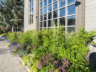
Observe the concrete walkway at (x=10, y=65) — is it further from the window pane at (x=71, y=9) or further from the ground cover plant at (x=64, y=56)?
the window pane at (x=71, y=9)

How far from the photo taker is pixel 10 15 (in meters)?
15.5

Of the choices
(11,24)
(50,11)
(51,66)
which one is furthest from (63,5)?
(11,24)

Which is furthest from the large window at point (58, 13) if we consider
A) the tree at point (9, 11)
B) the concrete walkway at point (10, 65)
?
the tree at point (9, 11)

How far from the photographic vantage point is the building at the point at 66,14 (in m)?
2.52

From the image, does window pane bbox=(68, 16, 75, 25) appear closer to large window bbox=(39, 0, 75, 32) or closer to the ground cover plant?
large window bbox=(39, 0, 75, 32)

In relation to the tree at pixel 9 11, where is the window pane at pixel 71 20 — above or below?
below

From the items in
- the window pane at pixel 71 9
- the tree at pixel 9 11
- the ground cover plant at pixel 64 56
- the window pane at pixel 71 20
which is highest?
the tree at pixel 9 11

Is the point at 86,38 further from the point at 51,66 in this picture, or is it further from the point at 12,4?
the point at 12,4

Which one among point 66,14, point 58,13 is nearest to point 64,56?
point 66,14

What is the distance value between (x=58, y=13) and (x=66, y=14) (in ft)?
2.18

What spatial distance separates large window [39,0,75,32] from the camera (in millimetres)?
3303

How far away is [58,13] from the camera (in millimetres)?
4023

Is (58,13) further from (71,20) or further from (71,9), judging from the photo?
(71,20)

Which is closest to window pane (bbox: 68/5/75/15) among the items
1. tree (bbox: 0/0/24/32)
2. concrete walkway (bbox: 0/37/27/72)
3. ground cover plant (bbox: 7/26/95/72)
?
ground cover plant (bbox: 7/26/95/72)
